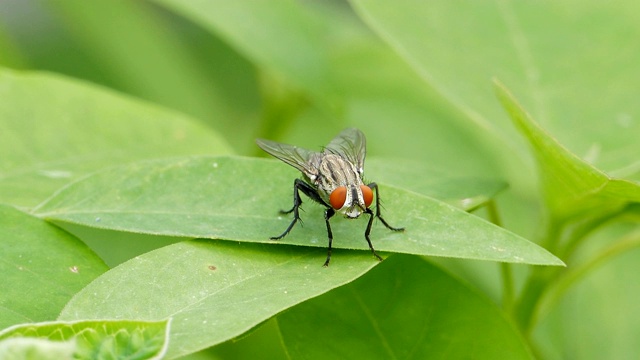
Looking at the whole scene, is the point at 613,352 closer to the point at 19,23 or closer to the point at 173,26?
the point at 173,26

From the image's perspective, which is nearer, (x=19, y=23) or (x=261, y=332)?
(x=261, y=332)

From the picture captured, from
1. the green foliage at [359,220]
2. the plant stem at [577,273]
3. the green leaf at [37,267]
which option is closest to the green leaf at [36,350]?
the green foliage at [359,220]

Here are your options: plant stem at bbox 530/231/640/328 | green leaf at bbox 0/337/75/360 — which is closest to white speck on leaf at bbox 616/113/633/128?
plant stem at bbox 530/231/640/328

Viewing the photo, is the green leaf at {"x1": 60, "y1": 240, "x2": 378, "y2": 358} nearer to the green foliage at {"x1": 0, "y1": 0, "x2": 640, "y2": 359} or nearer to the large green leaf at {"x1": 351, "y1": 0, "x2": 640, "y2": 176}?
the green foliage at {"x1": 0, "y1": 0, "x2": 640, "y2": 359}

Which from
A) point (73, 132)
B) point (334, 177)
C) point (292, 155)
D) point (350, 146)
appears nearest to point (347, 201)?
point (334, 177)

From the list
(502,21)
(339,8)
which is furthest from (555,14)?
(339,8)

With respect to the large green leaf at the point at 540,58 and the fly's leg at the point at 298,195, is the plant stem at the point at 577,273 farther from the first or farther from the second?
the fly's leg at the point at 298,195

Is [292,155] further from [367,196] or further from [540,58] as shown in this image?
[540,58]
